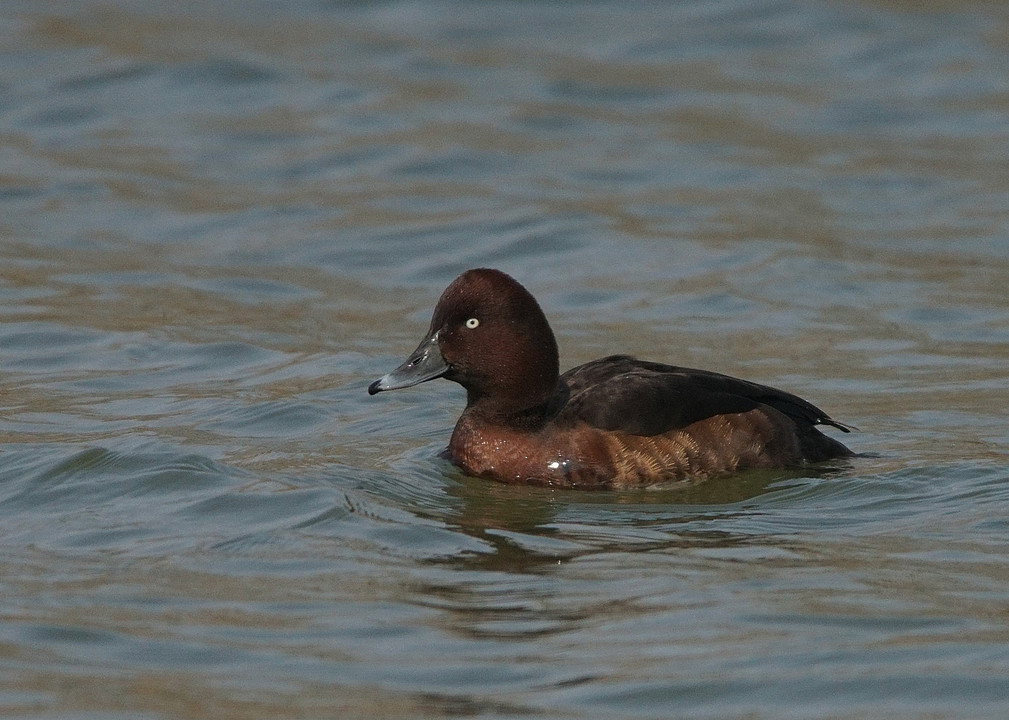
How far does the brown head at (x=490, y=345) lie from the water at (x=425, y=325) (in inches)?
18.7

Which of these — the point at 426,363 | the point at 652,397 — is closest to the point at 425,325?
the point at 426,363

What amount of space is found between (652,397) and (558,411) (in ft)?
1.44

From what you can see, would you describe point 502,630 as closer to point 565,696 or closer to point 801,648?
point 565,696

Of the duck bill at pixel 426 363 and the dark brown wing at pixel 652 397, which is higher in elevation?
the duck bill at pixel 426 363

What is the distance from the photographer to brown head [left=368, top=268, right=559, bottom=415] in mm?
8062

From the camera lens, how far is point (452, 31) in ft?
64.0

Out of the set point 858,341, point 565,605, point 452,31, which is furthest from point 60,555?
point 452,31

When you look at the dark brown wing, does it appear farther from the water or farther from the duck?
the water

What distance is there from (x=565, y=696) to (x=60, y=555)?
2.36 m

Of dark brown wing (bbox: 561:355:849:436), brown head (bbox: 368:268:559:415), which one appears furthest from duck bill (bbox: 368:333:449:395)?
dark brown wing (bbox: 561:355:849:436)

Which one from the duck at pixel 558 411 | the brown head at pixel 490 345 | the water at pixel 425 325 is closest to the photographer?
the water at pixel 425 325

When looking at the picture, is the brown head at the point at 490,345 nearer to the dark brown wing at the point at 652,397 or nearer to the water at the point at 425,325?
the dark brown wing at the point at 652,397

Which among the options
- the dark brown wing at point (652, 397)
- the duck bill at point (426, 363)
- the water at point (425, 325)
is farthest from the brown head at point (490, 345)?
the water at point (425, 325)

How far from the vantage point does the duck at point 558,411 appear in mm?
7949
